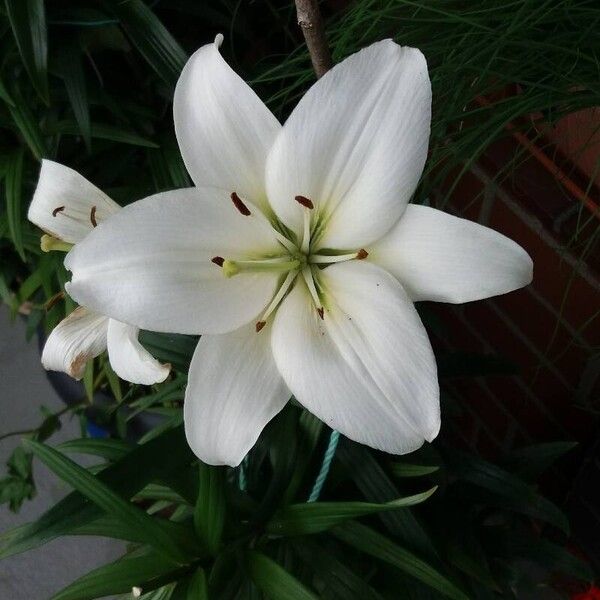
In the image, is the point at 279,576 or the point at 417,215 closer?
the point at 417,215

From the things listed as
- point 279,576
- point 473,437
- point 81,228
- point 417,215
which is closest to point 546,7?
point 417,215

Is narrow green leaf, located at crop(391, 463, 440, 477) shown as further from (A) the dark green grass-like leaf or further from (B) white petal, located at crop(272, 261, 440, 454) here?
(B) white petal, located at crop(272, 261, 440, 454)

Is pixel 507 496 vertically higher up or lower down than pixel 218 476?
lower down

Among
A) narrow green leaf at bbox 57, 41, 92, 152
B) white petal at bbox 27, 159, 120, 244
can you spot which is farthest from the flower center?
narrow green leaf at bbox 57, 41, 92, 152

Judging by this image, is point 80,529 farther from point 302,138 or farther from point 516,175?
point 516,175

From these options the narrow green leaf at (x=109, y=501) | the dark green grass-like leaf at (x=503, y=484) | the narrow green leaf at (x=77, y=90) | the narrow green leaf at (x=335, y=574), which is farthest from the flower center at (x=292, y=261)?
the narrow green leaf at (x=77, y=90)
